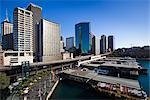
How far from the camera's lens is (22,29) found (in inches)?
615

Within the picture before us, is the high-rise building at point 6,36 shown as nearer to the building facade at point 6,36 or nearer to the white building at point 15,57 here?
the building facade at point 6,36

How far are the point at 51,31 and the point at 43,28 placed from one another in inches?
67.2

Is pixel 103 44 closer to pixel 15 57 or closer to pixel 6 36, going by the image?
pixel 6 36

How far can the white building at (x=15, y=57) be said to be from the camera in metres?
13.5

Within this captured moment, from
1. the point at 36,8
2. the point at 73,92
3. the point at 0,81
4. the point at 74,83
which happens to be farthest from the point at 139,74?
the point at 36,8

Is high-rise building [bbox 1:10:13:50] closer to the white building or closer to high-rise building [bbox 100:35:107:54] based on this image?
the white building

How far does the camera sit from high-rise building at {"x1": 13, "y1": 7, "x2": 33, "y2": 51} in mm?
15305

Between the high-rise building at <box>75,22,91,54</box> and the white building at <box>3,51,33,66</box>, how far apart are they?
1385cm

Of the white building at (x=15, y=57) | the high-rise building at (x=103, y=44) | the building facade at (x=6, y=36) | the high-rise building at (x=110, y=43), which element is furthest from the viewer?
the high-rise building at (x=110, y=43)

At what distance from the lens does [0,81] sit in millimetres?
6359

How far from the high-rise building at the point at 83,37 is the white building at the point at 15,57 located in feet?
45.4

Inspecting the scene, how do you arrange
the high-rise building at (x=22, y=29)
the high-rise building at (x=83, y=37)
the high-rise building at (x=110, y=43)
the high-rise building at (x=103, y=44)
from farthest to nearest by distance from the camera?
the high-rise building at (x=110, y=43) < the high-rise building at (x=103, y=44) < the high-rise building at (x=83, y=37) < the high-rise building at (x=22, y=29)

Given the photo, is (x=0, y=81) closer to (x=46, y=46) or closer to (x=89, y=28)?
(x=46, y=46)

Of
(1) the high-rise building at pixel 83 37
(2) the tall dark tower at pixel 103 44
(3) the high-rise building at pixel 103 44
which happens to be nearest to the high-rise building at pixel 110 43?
(3) the high-rise building at pixel 103 44
